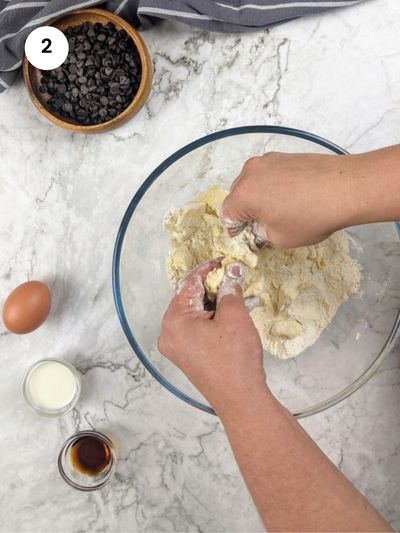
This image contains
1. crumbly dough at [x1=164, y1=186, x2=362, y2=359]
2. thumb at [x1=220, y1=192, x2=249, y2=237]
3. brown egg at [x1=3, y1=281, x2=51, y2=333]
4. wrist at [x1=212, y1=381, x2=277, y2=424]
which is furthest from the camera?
brown egg at [x1=3, y1=281, x2=51, y2=333]

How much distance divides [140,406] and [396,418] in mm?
508

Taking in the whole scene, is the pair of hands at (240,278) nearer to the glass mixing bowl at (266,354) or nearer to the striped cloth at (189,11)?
the glass mixing bowl at (266,354)

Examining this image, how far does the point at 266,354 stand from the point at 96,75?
0.65m

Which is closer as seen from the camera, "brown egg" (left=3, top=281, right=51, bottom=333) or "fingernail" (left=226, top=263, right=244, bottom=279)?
"fingernail" (left=226, top=263, right=244, bottom=279)

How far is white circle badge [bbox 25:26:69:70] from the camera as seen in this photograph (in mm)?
1291

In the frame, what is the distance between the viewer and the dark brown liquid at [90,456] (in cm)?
129

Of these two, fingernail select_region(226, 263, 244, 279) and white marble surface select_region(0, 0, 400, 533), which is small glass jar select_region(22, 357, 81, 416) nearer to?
white marble surface select_region(0, 0, 400, 533)

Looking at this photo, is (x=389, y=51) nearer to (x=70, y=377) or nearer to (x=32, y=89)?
(x=32, y=89)

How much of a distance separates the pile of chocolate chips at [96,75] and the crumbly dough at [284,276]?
0.29 metres

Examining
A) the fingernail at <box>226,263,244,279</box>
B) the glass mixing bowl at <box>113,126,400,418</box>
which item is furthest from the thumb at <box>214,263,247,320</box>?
the glass mixing bowl at <box>113,126,400,418</box>

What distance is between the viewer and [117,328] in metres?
1.32

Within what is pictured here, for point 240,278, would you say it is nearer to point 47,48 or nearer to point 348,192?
point 348,192

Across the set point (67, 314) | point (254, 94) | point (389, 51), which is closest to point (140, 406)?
point (67, 314)

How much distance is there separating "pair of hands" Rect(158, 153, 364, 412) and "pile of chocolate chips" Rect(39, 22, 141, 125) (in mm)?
433
